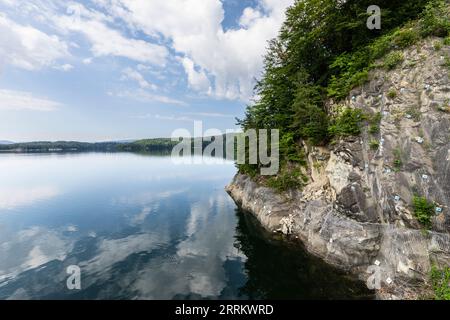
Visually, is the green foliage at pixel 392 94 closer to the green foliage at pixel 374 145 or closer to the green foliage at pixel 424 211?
the green foliage at pixel 374 145

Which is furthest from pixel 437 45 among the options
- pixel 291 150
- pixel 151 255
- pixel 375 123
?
pixel 151 255

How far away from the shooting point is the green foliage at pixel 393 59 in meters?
12.5

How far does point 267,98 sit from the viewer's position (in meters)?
23.9

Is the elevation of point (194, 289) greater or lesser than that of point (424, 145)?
lesser

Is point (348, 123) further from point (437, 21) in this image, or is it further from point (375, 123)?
point (437, 21)

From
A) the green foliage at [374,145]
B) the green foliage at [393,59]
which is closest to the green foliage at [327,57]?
the green foliage at [393,59]

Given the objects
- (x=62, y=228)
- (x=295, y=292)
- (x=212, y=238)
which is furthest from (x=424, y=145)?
(x=62, y=228)

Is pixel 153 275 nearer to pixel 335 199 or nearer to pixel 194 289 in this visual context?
pixel 194 289

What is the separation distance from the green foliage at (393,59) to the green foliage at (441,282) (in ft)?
37.2

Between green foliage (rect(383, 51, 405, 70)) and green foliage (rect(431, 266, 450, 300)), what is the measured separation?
1133cm

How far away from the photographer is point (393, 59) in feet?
41.3

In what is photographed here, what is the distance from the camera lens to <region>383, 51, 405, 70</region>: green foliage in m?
12.5

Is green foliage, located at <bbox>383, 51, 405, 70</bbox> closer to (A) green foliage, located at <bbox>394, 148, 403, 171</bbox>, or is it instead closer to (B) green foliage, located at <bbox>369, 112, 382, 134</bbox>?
(B) green foliage, located at <bbox>369, 112, 382, 134</bbox>
